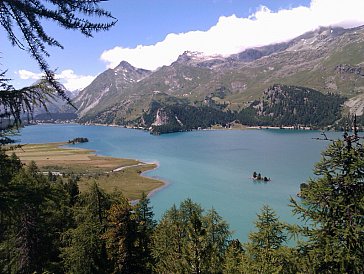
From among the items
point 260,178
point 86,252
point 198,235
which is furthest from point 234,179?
point 198,235

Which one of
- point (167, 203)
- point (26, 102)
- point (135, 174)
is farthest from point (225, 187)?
point (26, 102)

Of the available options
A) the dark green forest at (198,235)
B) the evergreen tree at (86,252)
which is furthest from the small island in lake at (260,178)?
the evergreen tree at (86,252)

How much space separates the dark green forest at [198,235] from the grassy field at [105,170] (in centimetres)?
5510

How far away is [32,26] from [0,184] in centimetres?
515

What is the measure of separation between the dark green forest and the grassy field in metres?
55.1

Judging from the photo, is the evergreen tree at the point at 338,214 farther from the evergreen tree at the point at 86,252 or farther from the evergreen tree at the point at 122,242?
the evergreen tree at the point at 86,252

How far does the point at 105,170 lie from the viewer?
417ft

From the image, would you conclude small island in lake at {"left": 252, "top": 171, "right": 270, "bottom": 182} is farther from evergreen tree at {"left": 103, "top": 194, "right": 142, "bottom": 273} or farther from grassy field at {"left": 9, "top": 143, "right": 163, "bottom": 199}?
evergreen tree at {"left": 103, "top": 194, "right": 142, "bottom": 273}

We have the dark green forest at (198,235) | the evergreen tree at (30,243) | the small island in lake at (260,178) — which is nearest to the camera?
the dark green forest at (198,235)

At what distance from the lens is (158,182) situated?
104000 millimetres

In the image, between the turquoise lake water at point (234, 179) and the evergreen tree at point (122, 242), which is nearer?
the evergreen tree at point (122, 242)

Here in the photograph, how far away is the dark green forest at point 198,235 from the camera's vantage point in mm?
10320

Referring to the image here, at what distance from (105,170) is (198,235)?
114 meters

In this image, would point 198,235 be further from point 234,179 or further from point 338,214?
point 234,179
